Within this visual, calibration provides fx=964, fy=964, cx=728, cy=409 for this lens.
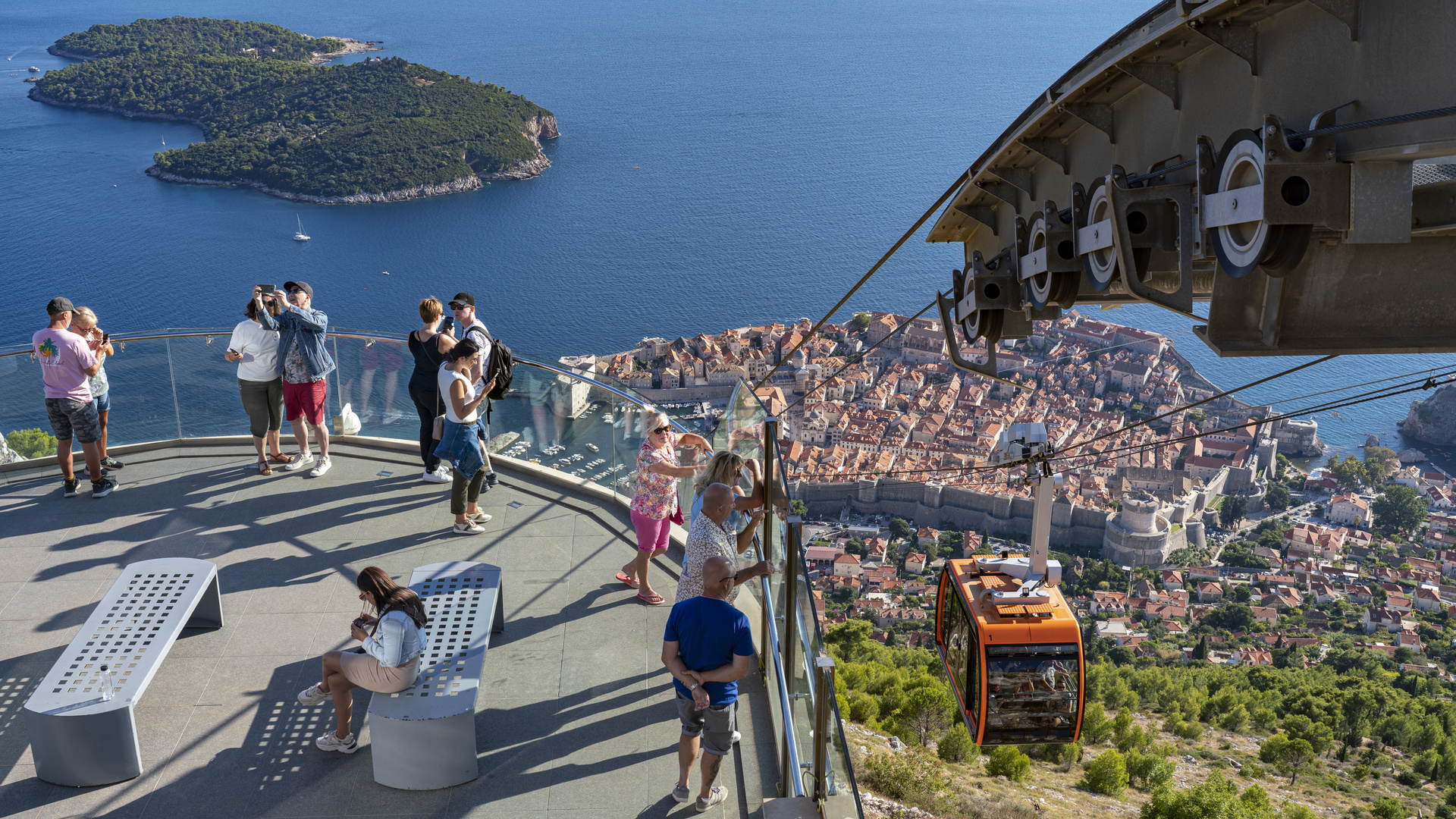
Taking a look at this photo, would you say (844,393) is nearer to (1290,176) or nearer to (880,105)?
(880,105)

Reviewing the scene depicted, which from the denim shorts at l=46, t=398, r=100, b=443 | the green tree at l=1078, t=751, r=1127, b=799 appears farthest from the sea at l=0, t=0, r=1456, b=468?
the denim shorts at l=46, t=398, r=100, b=443

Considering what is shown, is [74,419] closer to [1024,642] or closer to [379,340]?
[379,340]

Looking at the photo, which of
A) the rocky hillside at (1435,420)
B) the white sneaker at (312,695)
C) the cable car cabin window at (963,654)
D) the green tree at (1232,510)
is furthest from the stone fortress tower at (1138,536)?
the white sneaker at (312,695)

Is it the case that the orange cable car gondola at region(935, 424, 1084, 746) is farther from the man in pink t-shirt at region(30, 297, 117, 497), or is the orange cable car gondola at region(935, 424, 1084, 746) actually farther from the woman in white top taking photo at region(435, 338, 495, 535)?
the man in pink t-shirt at region(30, 297, 117, 497)

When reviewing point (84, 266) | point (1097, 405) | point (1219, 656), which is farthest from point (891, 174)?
point (84, 266)

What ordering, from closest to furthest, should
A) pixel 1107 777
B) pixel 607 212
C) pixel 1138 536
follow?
pixel 1107 777, pixel 1138 536, pixel 607 212

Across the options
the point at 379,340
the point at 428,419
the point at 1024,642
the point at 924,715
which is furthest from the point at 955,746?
the point at 428,419

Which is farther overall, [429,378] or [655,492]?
[429,378]
